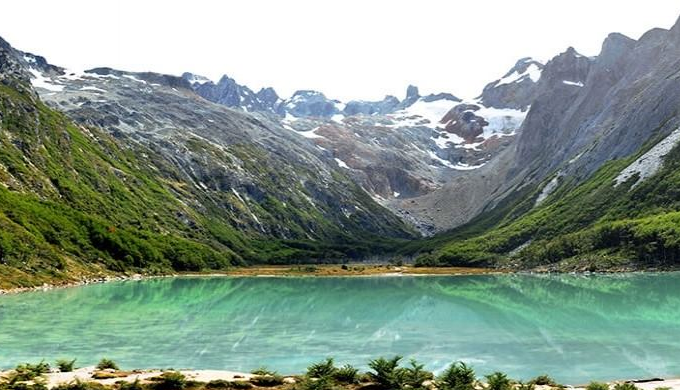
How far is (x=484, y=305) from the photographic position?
83188 mm

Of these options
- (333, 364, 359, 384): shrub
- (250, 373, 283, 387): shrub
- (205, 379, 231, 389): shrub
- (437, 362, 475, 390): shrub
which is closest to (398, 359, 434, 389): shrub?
(437, 362, 475, 390): shrub

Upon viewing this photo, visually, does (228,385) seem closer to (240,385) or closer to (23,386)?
(240,385)

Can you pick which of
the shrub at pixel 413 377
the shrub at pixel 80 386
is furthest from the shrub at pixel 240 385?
the shrub at pixel 413 377

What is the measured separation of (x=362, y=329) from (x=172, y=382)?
106ft

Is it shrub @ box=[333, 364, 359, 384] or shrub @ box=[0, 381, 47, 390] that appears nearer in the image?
shrub @ box=[0, 381, 47, 390]

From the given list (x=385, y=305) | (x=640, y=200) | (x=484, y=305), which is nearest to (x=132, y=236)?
(x=385, y=305)

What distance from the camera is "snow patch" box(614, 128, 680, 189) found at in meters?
182

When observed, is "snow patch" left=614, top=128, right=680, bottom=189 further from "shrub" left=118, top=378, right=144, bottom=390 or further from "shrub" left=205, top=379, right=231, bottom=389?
"shrub" left=118, top=378, right=144, bottom=390

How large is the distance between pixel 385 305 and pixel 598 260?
87.1 m

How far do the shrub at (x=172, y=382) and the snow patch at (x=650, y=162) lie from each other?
181 m

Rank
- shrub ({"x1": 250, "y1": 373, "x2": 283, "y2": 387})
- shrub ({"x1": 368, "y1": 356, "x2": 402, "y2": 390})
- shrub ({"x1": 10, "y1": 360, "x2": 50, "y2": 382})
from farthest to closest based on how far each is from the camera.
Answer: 1. shrub ({"x1": 250, "y1": 373, "x2": 283, "y2": 387})
2. shrub ({"x1": 10, "y1": 360, "x2": 50, "y2": 382})
3. shrub ({"x1": 368, "y1": 356, "x2": 402, "y2": 390})

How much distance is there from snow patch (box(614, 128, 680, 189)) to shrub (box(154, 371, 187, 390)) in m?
181

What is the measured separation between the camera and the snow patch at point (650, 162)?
596 feet

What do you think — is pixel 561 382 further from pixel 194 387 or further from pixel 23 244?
pixel 23 244
